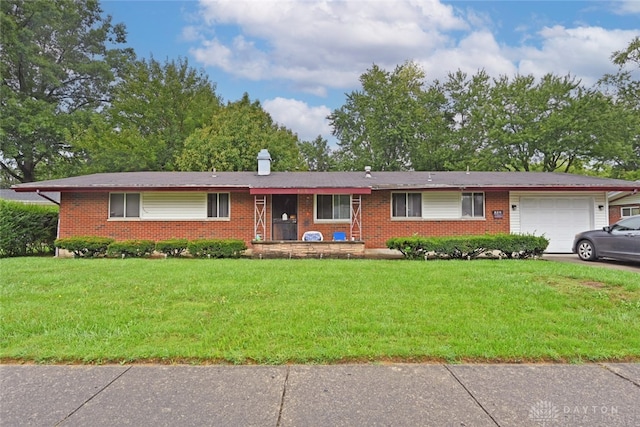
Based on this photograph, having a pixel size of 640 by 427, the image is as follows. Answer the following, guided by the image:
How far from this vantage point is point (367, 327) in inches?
166

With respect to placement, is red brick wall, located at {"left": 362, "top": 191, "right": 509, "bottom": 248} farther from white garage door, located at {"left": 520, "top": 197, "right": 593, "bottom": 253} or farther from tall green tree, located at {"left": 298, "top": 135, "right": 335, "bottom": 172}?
tall green tree, located at {"left": 298, "top": 135, "right": 335, "bottom": 172}

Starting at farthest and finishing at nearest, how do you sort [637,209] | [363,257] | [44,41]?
[44,41], [637,209], [363,257]

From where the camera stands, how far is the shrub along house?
13.0 meters

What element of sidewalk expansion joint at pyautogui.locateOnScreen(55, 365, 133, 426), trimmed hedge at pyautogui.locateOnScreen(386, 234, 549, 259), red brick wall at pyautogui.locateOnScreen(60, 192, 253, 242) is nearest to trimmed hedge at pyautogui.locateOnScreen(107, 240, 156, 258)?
red brick wall at pyautogui.locateOnScreen(60, 192, 253, 242)

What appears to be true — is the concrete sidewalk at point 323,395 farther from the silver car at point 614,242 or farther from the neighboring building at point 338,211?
the neighboring building at point 338,211

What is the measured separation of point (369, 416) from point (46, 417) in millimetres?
2280

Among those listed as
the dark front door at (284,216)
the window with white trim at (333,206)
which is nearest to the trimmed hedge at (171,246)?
the dark front door at (284,216)

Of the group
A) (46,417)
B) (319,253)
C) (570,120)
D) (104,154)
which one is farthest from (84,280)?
(570,120)

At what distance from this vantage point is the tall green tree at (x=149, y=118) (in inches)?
933

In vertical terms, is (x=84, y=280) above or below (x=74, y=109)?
below

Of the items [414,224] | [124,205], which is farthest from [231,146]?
[414,224]

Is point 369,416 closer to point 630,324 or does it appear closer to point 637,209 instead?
point 630,324

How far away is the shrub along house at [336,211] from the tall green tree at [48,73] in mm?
15145

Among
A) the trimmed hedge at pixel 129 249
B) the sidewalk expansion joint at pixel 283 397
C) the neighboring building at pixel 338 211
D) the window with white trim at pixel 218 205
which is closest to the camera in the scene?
the sidewalk expansion joint at pixel 283 397
